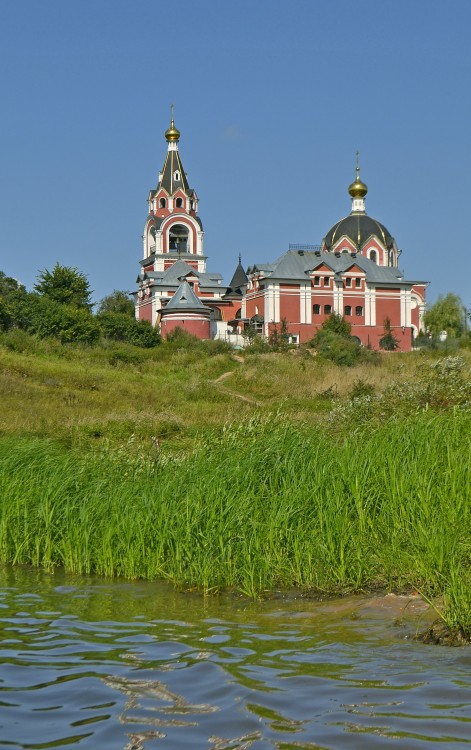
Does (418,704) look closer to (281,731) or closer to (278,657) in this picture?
(281,731)

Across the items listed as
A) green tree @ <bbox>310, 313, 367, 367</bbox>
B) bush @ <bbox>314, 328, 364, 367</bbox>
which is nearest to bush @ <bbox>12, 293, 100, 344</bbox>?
bush @ <bbox>314, 328, 364, 367</bbox>

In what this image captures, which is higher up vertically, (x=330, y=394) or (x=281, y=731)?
(x=330, y=394)

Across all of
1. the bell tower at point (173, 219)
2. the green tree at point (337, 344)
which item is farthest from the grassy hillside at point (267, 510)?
the bell tower at point (173, 219)

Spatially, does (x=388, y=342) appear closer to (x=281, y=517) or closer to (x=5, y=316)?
(x=5, y=316)

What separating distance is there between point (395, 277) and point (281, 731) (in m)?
60.7

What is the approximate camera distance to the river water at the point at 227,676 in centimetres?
364

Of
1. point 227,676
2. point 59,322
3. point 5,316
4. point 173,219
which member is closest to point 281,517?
point 227,676

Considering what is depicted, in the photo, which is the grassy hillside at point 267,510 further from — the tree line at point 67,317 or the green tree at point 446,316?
the green tree at point 446,316

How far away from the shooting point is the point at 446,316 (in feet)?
225

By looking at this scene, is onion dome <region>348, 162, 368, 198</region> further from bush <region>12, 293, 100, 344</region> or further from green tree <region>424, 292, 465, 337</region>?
bush <region>12, 293, 100, 344</region>

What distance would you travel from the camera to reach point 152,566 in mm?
7559

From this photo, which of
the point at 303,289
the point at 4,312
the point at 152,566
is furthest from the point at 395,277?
the point at 152,566

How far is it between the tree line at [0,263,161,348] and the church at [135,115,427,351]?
4241 millimetres

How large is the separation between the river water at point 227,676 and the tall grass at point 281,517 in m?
0.29
